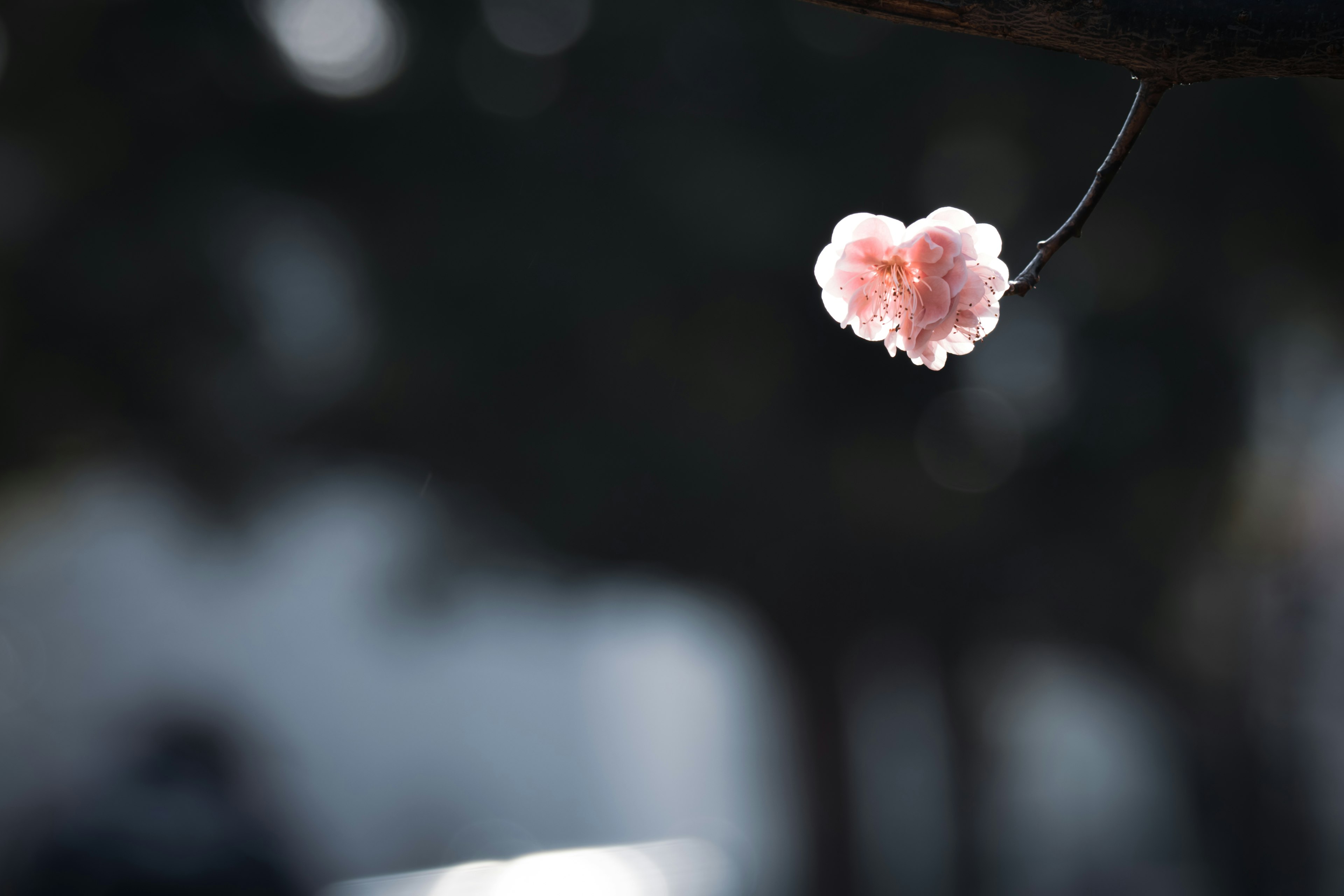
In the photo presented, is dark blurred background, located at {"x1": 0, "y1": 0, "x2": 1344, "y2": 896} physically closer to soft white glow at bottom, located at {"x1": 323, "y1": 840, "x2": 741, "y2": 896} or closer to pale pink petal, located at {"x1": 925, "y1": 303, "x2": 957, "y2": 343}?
soft white glow at bottom, located at {"x1": 323, "y1": 840, "x2": 741, "y2": 896}

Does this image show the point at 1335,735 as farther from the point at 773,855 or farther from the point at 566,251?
the point at 566,251

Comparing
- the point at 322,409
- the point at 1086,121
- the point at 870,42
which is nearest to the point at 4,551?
the point at 322,409

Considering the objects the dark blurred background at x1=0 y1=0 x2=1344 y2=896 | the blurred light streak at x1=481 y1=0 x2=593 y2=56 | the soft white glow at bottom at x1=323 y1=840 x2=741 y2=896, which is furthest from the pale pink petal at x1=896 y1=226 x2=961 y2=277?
the soft white glow at bottom at x1=323 y1=840 x2=741 y2=896

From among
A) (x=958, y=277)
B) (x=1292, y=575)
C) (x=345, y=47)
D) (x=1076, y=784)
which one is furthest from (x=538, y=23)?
(x=1076, y=784)

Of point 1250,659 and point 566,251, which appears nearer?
point 566,251

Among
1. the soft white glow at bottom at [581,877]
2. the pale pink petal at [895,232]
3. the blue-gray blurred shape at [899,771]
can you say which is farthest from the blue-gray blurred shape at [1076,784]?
the pale pink petal at [895,232]

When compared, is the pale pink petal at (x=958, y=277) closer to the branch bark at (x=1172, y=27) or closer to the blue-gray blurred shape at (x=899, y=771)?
the branch bark at (x=1172, y=27)

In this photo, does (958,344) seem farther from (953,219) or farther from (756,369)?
(756,369)
